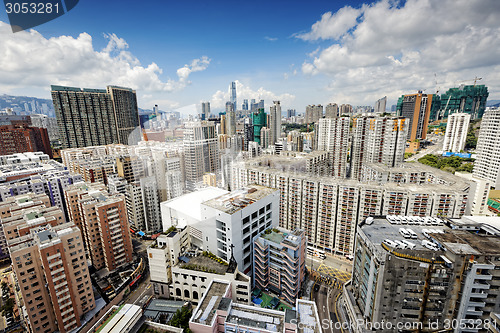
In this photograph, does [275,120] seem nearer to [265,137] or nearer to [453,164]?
[265,137]

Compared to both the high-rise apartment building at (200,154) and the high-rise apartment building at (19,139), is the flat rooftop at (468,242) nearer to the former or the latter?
the high-rise apartment building at (200,154)

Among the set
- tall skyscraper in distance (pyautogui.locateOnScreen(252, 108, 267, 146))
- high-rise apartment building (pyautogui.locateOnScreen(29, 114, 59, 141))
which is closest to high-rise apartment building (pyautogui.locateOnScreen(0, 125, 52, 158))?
high-rise apartment building (pyautogui.locateOnScreen(29, 114, 59, 141))

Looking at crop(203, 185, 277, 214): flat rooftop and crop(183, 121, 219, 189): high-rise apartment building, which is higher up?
crop(183, 121, 219, 189): high-rise apartment building

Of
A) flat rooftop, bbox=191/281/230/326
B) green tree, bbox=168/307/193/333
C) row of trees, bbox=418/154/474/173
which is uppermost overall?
row of trees, bbox=418/154/474/173

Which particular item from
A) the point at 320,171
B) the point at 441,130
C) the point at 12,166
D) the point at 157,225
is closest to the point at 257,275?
the point at 157,225

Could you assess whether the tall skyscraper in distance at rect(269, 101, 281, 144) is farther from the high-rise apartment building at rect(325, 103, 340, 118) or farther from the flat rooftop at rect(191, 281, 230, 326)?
the flat rooftop at rect(191, 281, 230, 326)

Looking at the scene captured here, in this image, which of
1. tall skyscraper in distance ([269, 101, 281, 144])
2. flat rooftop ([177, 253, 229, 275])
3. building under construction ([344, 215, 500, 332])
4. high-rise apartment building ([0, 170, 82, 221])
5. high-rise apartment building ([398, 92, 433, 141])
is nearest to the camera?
building under construction ([344, 215, 500, 332])

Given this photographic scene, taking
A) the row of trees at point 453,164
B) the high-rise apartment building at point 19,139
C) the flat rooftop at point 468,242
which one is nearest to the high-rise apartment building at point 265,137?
the row of trees at point 453,164

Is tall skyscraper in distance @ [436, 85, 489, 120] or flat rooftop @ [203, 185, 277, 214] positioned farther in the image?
tall skyscraper in distance @ [436, 85, 489, 120]
